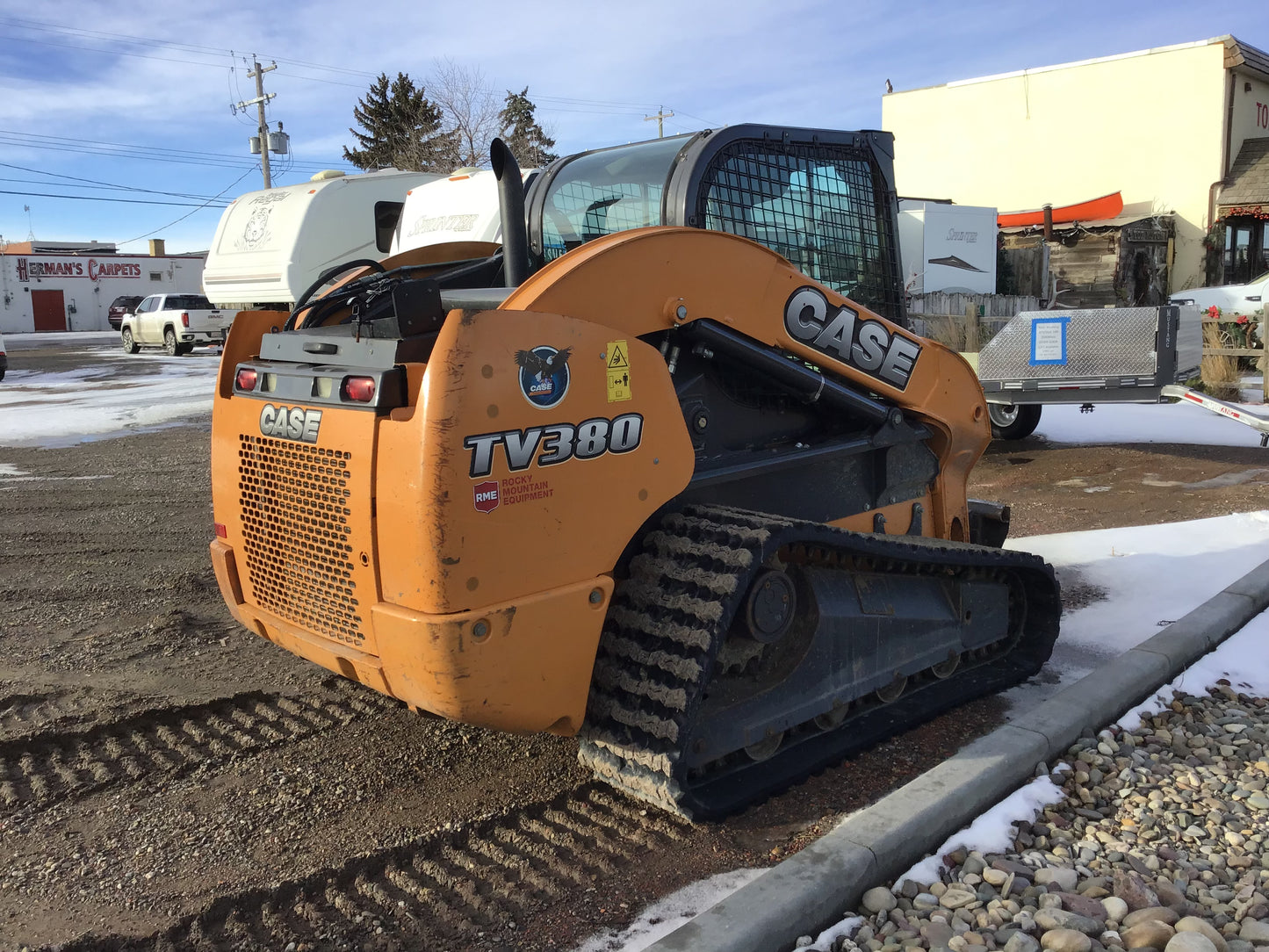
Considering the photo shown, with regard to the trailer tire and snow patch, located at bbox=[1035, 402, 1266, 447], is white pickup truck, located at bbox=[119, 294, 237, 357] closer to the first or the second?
the trailer tire

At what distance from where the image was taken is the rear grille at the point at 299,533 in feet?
10.0

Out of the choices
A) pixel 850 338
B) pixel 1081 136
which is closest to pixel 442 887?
pixel 850 338

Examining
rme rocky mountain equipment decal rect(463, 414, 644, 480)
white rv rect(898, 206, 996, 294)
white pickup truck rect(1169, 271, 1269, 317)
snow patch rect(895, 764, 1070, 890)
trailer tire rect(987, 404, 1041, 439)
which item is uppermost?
white rv rect(898, 206, 996, 294)

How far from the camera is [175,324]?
2608 centimetres

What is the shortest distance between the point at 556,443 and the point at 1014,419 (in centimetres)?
929

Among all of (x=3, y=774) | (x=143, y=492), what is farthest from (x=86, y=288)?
(x=3, y=774)

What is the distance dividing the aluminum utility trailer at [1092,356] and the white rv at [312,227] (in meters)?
9.45

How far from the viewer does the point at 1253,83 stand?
27.6 metres

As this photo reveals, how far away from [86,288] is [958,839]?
56.2 metres

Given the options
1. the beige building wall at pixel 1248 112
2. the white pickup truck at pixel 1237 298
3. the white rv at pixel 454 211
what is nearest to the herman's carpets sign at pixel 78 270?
the white rv at pixel 454 211

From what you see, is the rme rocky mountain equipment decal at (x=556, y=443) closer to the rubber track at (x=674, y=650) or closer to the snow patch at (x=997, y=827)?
the rubber track at (x=674, y=650)

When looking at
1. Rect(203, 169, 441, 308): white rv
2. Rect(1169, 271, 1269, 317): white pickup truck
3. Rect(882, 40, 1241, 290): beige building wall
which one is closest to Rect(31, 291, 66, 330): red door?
Rect(203, 169, 441, 308): white rv

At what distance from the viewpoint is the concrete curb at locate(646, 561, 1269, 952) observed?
2.55 metres

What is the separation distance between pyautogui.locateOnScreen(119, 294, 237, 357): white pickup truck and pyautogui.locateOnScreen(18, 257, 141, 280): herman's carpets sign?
25872mm
